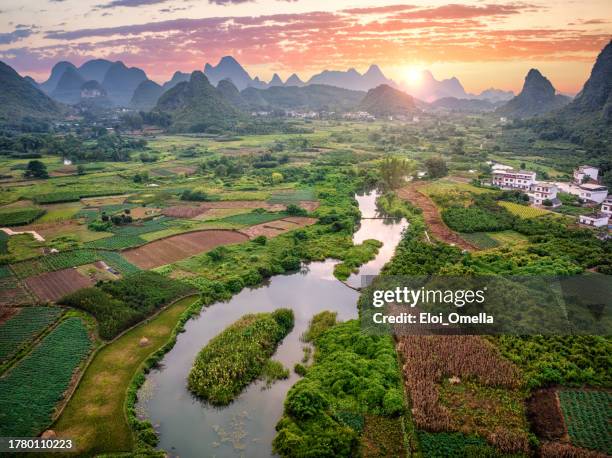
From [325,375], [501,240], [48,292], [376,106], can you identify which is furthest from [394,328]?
[376,106]

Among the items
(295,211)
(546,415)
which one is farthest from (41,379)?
(295,211)

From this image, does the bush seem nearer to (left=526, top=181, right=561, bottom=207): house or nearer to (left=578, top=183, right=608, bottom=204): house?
(left=526, top=181, right=561, bottom=207): house

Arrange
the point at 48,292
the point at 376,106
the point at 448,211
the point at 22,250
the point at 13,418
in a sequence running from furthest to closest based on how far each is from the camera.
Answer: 1. the point at 376,106
2. the point at 448,211
3. the point at 22,250
4. the point at 48,292
5. the point at 13,418

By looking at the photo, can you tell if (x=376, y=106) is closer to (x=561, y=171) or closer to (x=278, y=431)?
(x=561, y=171)

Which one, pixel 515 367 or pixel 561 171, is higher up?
pixel 515 367

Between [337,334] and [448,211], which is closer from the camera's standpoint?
[337,334]

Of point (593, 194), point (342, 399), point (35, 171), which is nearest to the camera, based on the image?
point (342, 399)

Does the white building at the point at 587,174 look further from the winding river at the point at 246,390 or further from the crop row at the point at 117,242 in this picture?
the crop row at the point at 117,242

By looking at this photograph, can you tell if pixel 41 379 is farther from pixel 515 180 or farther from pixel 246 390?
pixel 515 180
